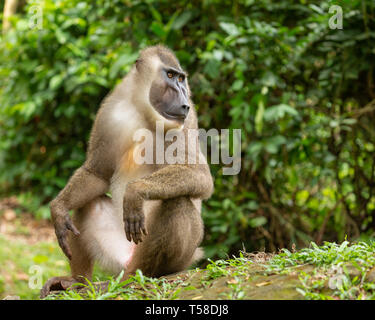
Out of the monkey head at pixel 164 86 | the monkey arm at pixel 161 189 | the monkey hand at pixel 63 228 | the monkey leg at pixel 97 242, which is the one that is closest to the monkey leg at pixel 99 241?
the monkey leg at pixel 97 242

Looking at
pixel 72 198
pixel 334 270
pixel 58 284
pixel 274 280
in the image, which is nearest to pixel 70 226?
pixel 72 198

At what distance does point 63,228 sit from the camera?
13.6 ft

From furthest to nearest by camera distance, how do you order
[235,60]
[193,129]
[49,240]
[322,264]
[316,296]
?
[49,240] → [235,60] → [193,129] → [322,264] → [316,296]

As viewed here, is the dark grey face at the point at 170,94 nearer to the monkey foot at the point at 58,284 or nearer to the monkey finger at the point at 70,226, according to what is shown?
the monkey finger at the point at 70,226

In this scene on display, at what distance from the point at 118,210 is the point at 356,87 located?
12.6 ft

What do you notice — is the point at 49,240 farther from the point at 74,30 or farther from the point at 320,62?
the point at 320,62

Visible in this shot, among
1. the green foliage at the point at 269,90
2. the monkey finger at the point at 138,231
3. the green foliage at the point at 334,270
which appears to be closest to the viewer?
the green foliage at the point at 334,270

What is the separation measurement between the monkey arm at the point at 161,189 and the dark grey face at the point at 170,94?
0.49 meters

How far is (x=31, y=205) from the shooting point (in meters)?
9.48

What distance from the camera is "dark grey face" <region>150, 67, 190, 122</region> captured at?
13.5ft

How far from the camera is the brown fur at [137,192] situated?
12.2ft

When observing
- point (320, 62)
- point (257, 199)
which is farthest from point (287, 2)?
point (257, 199)

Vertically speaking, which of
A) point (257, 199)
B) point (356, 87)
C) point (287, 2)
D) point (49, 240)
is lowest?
point (49, 240)

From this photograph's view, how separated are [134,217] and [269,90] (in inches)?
131
